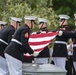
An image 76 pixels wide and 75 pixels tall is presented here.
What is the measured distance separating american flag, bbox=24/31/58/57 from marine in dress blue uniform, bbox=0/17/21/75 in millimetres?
926

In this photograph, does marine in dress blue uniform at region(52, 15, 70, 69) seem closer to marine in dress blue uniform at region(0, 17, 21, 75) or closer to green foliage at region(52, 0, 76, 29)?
marine in dress blue uniform at region(0, 17, 21, 75)

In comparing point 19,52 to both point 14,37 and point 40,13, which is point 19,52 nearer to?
point 14,37

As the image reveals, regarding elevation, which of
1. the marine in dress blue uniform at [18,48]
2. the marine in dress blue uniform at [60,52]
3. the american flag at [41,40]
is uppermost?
the marine in dress blue uniform at [18,48]

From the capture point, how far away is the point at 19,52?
13.5 meters

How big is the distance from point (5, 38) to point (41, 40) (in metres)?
1.18

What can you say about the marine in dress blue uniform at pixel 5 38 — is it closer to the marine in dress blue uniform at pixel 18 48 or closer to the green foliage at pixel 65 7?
the marine in dress blue uniform at pixel 18 48

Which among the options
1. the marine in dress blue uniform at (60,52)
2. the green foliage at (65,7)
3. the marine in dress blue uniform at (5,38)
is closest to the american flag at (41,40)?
the marine in dress blue uniform at (60,52)

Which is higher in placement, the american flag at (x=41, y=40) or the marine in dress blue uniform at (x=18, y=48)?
the marine in dress blue uniform at (x=18, y=48)

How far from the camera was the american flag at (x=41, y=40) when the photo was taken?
1505 centimetres

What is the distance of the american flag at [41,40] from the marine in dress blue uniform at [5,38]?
Answer: 926 millimetres

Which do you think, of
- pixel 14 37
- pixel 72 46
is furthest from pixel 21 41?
pixel 72 46

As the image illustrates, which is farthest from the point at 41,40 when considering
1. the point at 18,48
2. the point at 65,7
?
the point at 65,7

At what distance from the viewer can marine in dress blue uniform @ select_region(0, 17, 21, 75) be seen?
14.2 meters

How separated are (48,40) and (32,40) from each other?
0.45 m
